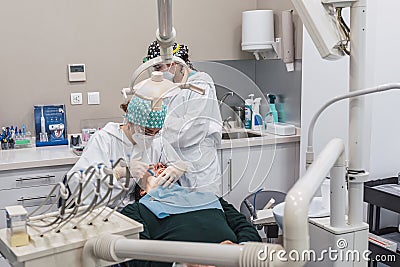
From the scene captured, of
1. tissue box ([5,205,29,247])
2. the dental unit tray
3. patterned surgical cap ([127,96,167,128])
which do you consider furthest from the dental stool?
tissue box ([5,205,29,247])

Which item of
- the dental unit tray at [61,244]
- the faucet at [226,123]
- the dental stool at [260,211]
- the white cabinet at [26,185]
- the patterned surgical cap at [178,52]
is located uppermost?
the patterned surgical cap at [178,52]

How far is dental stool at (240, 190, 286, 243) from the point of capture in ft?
7.49

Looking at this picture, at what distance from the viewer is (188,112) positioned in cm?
135

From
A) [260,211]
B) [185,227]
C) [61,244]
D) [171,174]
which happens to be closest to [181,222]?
[185,227]

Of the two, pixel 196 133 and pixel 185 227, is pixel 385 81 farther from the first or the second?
pixel 196 133

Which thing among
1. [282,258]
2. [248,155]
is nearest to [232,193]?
[248,155]

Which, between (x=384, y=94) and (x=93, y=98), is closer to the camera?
(x=384, y=94)

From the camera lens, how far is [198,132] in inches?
54.7

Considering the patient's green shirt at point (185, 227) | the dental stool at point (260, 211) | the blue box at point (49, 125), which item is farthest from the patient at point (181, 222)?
the blue box at point (49, 125)

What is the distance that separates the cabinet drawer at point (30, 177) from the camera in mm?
2787

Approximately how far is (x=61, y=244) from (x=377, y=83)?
227cm

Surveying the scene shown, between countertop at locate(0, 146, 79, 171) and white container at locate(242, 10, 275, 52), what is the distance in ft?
4.92

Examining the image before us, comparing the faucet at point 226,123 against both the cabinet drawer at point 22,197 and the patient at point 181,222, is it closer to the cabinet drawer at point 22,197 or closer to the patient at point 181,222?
the patient at point 181,222

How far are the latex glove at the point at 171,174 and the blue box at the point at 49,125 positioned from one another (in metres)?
1.96
